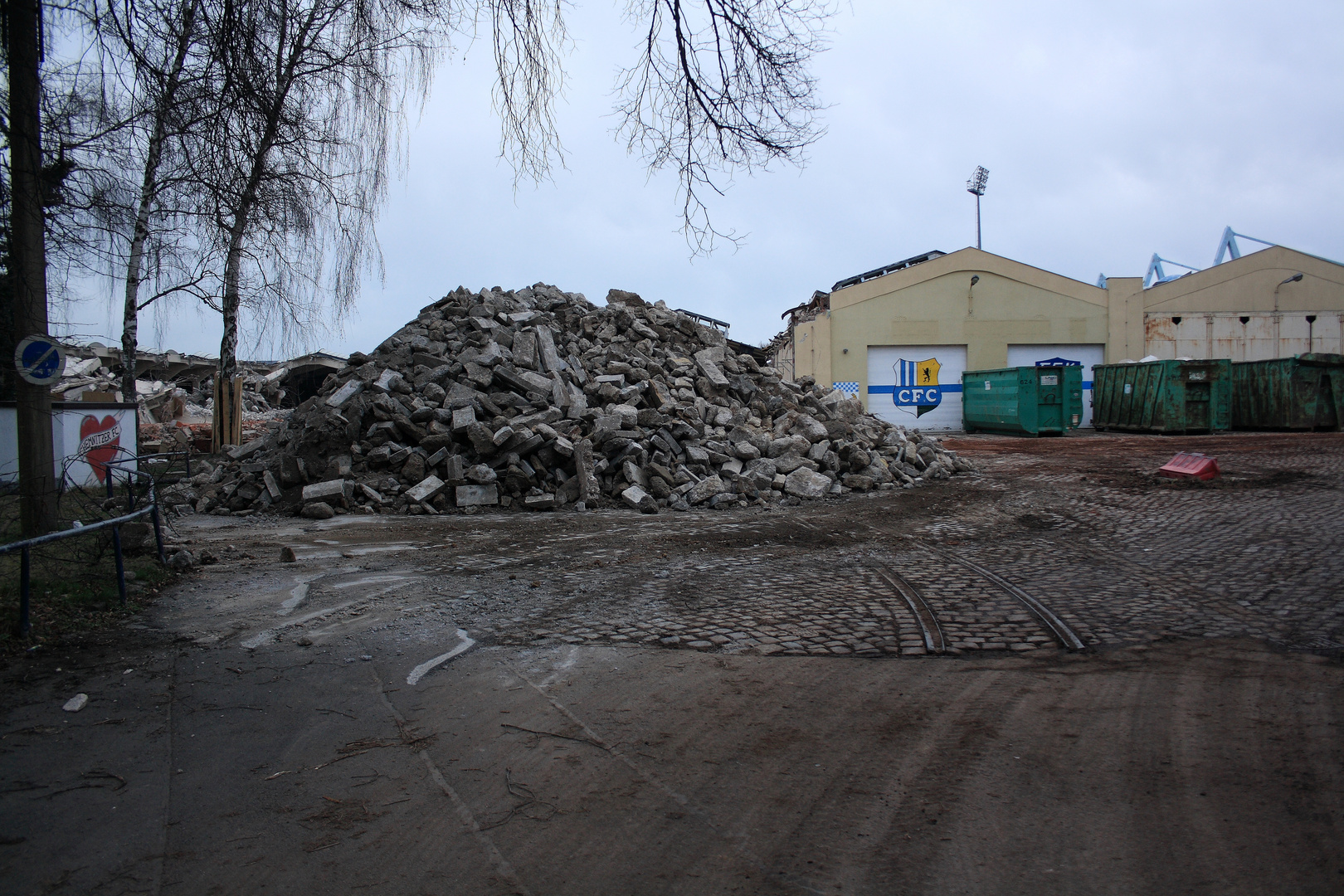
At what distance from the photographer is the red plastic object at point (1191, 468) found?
12.4m

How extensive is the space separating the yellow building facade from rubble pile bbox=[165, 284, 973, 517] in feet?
54.6

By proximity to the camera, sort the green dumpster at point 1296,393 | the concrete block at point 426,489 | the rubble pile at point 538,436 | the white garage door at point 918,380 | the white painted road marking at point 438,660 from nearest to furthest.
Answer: the white painted road marking at point 438,660 < the concrete block at point 426,489 < the rubble pile at point 538,436 < the green dumpster at point 1296,393 < the white garage door at point 918,380

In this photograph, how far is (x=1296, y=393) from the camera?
76.1 feet

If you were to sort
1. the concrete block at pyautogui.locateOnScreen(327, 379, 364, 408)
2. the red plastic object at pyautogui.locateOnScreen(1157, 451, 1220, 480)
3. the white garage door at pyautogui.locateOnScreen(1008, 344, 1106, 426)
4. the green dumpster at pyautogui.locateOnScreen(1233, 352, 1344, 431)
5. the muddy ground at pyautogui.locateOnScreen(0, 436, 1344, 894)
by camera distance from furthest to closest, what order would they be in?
the white garage door at pyautogui.locateOnScreen(1008, 344, 1106, 426) → the green dumpster at pyautogui.locateOnScreen(1233, 352, 1344, 431) → the red plastic object at pyautogui.locateOnScreen(1157, 451, 1220, 480) → the concrete block at pyautogui.locateOnScreen(327, 379, 364, 408) → the muddy ground at pyautogui.locateOnScreen(0, 436, 1344, 894)

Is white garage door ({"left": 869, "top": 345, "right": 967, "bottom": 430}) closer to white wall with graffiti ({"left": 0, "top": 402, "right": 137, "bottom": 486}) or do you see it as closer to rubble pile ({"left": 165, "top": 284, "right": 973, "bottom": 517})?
rubble pile ({"left": 165, "top": 284, "right": 973, "bottom": 517})

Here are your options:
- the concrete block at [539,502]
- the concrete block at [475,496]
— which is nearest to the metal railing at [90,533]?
the concrete block at [475,496]

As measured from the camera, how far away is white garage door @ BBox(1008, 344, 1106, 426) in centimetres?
3139

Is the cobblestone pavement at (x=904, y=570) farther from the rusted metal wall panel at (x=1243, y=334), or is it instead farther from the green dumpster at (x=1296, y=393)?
the rusted metal wall panel at (x=1243, y=334)

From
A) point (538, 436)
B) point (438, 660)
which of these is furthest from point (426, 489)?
point (438, 660)

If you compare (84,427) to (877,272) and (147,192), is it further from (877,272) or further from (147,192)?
(877,272)

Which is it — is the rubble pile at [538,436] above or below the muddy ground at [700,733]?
above

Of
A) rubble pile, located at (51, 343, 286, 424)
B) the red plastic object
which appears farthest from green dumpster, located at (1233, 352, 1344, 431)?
rubble pile, located at (51, 343, 286, 424)

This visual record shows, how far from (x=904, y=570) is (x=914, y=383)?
26.1m

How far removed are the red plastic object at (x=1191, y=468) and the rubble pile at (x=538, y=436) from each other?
133 inches
